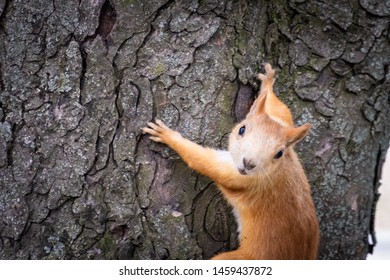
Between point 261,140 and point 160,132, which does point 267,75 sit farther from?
point 160,132

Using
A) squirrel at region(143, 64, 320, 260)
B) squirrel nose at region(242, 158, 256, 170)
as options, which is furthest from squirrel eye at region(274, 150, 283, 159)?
squirrel nose at region(242, 158, 256, 170)

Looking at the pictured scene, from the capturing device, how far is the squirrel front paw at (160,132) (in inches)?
73.3

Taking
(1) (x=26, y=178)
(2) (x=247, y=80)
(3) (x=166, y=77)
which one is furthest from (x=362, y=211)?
(1) (x=26, y=178)

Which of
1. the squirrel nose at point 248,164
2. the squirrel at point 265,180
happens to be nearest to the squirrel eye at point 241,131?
the squirrel at point 265,180

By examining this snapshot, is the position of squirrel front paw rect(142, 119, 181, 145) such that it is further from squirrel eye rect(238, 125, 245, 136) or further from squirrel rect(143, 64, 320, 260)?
squirrel eye rect(238, 125, 245, 136)

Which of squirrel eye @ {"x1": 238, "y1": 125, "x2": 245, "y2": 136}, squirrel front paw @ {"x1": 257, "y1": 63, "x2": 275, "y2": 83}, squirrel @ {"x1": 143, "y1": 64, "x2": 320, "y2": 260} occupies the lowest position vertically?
squirrel @ {"x1": 143, "y1": 64, "x2": 320, "y2": 260}

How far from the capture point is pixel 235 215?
204 centimetres

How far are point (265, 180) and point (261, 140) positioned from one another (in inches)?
7.8

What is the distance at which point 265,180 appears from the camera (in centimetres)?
197

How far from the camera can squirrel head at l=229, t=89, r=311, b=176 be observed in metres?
1.79

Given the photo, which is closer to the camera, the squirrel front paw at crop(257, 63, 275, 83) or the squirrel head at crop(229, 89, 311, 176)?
the squirrel head at crop(229, 89, 311, 176)

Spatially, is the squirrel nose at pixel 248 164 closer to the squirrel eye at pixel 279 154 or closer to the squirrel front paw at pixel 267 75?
the squirrel eye at pixel 279 154

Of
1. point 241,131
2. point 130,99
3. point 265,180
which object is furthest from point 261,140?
point 130,99
